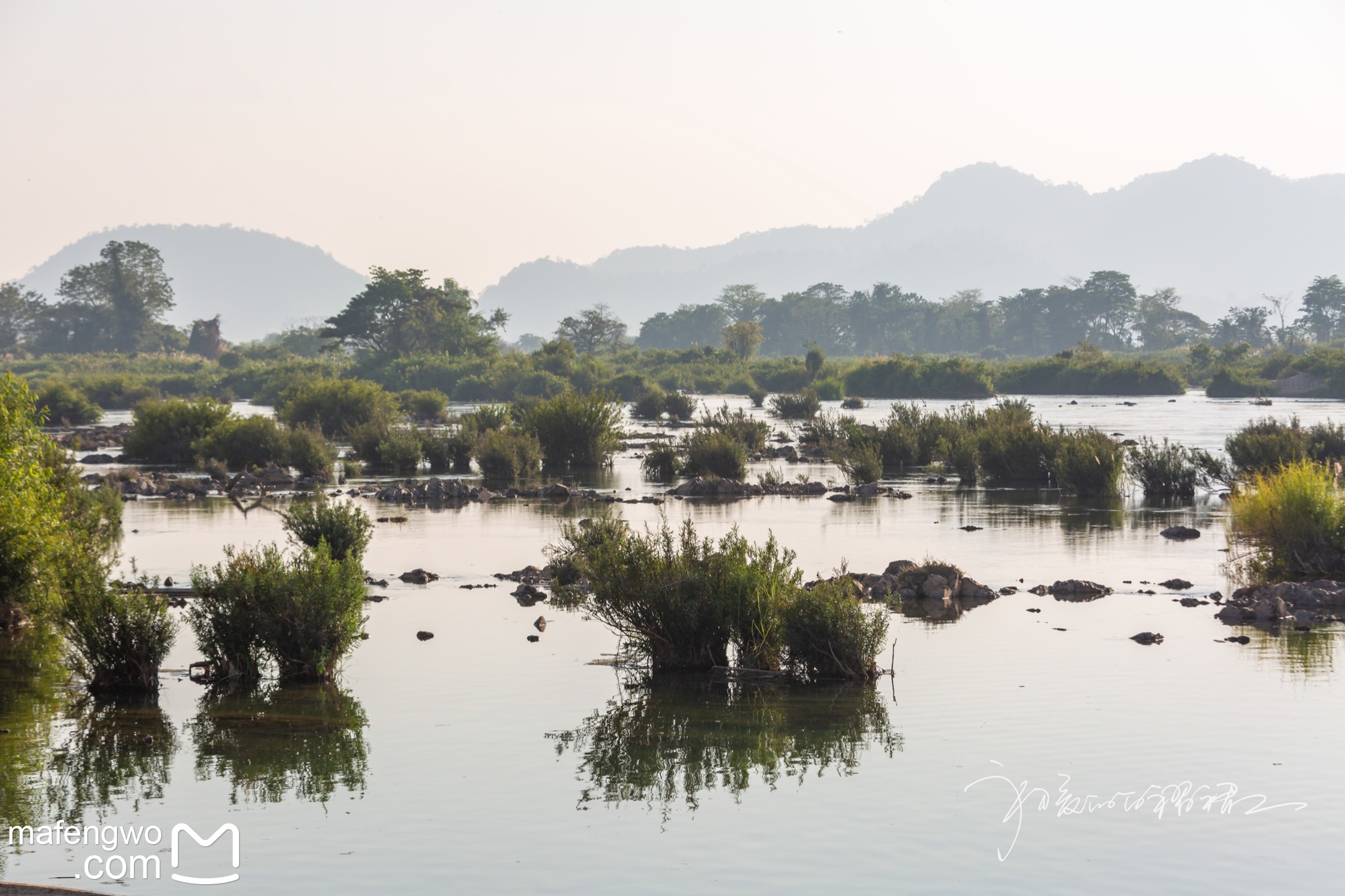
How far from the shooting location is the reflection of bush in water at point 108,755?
7371 millimetres

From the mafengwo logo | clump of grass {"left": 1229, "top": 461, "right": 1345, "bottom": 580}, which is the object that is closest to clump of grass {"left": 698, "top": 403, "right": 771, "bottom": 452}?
clump of grass {"left": 1229, "top": 461, "right": 1345, "bottom": 580}

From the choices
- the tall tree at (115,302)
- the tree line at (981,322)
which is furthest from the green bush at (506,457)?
the tall tree at (115,302)

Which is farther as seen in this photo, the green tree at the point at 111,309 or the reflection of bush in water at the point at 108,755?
the green tree at the point at 111,309

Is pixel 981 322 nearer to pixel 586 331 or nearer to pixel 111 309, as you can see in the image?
pixel 586 331

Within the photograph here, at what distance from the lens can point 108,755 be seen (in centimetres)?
823

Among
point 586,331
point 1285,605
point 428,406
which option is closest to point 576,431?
point 1285,605

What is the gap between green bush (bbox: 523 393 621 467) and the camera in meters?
34.5

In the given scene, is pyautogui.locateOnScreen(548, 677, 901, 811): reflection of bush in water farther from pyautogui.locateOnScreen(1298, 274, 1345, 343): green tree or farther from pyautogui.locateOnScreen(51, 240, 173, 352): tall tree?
pyautogui.locateOnScreen(1298, 274, 1345, 343): green tree

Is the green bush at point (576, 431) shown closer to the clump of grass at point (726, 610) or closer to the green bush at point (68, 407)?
the clump of grass at point (726, 610)

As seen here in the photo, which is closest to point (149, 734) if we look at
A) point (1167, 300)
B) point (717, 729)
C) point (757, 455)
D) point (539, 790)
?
point (539, 790)

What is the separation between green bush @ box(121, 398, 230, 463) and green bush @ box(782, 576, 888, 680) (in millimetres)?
28413

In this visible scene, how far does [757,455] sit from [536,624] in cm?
2354

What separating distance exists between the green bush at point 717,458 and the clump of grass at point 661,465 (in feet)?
1.12
